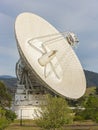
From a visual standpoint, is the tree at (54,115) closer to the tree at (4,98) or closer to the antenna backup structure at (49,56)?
the antenna backup structure at (49,56)

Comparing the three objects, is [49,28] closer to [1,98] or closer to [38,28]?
[38,28]

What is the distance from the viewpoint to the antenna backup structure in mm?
52000

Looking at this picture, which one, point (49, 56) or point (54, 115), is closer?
point (54, 115)

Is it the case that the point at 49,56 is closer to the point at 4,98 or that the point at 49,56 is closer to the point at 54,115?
the point at 54,115

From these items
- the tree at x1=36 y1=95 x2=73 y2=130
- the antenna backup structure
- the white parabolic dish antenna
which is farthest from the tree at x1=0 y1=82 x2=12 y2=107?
the tree at x1=36 y1=95 x2=73 y2=130

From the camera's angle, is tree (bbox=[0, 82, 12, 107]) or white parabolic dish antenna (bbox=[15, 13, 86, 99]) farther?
tree (bbox=[0, 82, 12, 107])

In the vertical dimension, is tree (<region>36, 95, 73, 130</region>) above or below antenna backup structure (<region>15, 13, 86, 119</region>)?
below

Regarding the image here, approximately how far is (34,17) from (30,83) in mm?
13195

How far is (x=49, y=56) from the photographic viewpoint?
54.8 m

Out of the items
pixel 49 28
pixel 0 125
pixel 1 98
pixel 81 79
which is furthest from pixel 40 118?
pixel 1 98


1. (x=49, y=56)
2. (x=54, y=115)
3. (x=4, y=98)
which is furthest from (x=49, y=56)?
(x=4, y=98)

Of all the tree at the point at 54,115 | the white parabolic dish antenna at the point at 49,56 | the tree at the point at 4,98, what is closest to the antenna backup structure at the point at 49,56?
the white parabolic dish antenna at the point at 49,56

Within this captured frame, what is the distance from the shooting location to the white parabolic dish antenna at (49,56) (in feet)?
171

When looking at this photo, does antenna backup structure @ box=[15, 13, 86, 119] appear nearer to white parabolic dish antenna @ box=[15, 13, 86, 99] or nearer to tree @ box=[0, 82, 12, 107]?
white parabolic dish antenna @ box=[15, 13, 86, 99]
